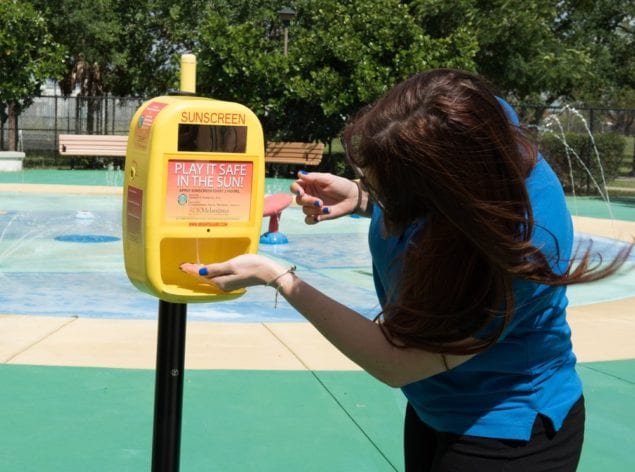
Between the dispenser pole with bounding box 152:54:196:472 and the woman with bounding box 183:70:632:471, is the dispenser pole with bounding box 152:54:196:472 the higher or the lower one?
the lower one

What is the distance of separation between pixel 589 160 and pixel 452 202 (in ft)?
77.0

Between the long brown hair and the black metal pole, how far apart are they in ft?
2.81

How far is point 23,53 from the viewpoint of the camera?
74.4 ft

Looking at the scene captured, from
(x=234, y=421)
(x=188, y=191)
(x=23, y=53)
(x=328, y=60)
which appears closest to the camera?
(x=188, y=191)

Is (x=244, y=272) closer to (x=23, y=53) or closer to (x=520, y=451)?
(x=520, y=451)

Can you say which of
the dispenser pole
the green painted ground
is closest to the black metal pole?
the dispenser pole

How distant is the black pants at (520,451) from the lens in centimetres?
197

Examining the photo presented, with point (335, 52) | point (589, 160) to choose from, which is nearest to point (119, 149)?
point (335, 52)

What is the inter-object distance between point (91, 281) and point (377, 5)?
14.3 meters

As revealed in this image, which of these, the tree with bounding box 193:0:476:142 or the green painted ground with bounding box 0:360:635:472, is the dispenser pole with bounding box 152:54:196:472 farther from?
the tree with bounding box 193:0:476:142

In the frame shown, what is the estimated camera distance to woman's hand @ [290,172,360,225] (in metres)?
2.50

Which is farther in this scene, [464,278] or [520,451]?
[520,451]

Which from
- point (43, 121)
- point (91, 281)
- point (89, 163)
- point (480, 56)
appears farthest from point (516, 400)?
point (43, 121)

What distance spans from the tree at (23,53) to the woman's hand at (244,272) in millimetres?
21429
